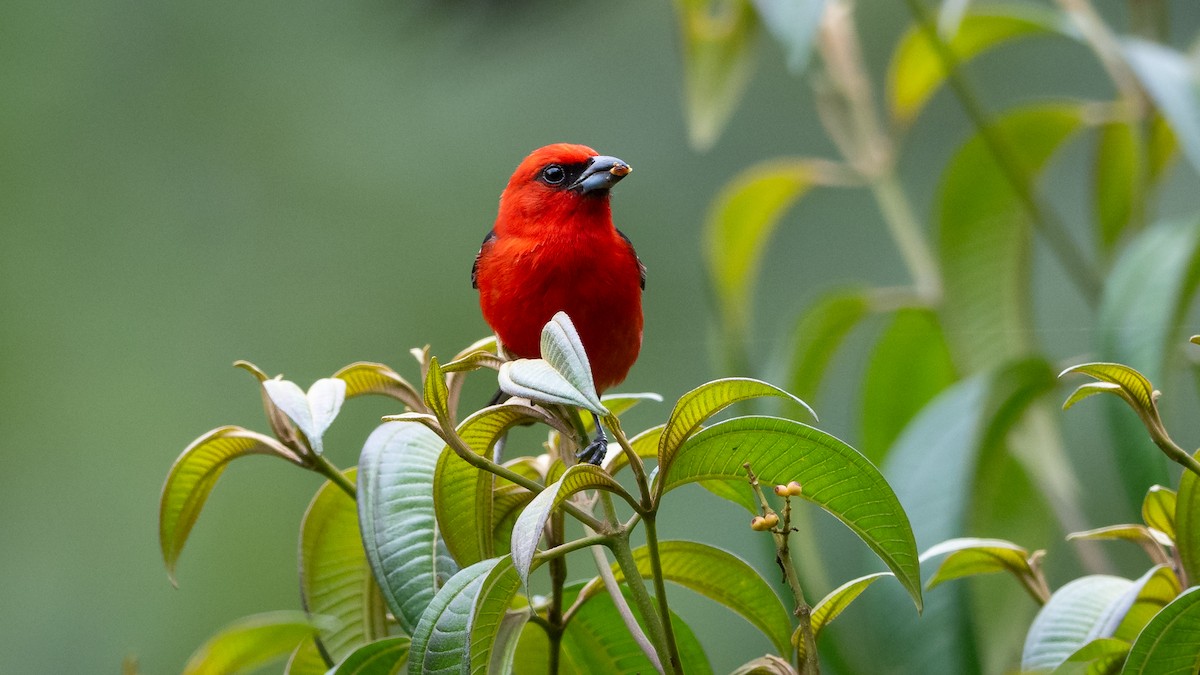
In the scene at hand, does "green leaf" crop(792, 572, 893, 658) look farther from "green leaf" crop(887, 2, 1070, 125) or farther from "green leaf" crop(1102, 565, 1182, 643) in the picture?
"green leaf" crop(887, 2, 1070, 125)

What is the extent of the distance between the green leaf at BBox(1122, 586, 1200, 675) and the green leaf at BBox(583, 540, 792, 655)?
0.78 feet

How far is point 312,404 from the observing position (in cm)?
85

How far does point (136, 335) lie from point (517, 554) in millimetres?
5189

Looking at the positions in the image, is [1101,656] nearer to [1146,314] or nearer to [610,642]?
[610,642]

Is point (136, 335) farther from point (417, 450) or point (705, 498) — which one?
point (417, 450)

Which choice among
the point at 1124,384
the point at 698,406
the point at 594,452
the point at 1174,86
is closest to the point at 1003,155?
the point at 1174,86

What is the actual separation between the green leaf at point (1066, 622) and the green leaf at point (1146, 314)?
44 cm

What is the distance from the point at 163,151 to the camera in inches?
228

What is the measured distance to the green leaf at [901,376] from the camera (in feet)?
6.30

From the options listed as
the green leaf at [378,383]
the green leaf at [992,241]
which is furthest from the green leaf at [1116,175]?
the green leaf at [378,383]

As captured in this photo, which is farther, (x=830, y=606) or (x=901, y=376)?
(x=901, y=376)

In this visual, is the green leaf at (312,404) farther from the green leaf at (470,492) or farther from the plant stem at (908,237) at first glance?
the plant stem at (908,237)

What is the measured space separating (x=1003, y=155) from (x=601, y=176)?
2.04 feet

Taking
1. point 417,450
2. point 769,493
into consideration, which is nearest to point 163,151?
point 769,493
